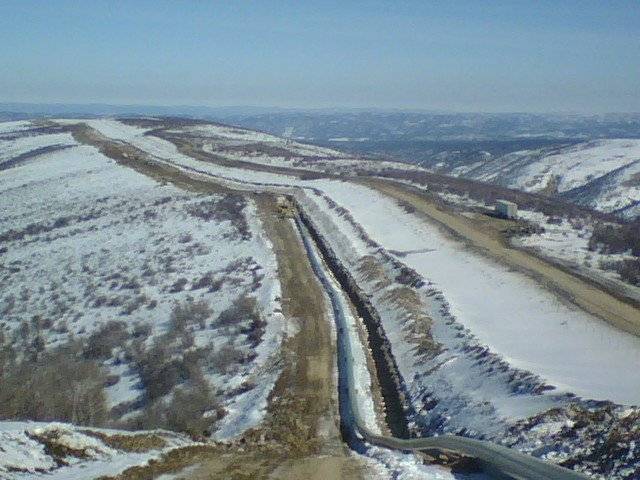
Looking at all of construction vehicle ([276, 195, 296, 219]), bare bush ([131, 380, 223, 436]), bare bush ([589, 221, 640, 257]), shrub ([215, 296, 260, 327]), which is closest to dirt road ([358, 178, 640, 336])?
bare bush ([589, 221, 640, 257])

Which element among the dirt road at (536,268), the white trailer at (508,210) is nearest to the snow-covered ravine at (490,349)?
the dirt road at (536,268)

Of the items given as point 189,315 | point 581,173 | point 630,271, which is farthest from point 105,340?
point 581,173

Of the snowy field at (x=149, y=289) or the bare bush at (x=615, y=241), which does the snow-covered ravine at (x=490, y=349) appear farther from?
the bare bush at (x=615, y=241)

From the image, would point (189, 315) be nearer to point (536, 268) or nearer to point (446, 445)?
point (536, 268)

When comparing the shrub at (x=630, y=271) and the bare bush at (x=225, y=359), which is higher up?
the shrub at (x=630, y=271)

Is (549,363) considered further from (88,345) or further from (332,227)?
(332,227)

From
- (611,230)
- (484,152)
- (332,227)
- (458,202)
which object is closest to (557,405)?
(611,230)

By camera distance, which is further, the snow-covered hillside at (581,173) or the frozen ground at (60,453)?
the snow-covered hillside at (581,173)
